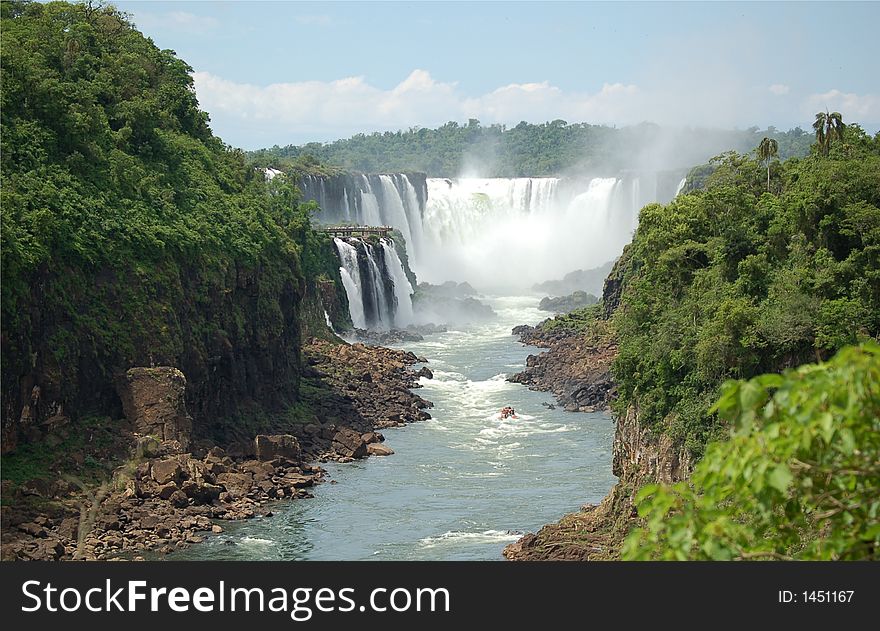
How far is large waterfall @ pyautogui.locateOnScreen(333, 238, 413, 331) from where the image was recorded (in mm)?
69562

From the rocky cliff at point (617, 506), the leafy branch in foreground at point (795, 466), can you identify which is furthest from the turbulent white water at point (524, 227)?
the leafy branch in foreground at point (795, 466)

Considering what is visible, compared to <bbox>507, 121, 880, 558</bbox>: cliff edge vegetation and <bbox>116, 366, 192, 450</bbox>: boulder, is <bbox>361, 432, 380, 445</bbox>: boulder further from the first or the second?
<bbox>507, 121, 880, 558</bbox>: cliff edge vegetation

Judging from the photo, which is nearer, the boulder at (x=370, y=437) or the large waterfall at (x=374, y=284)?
the boulder at (x=370, y=437)

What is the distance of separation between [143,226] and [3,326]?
8780 millimetres

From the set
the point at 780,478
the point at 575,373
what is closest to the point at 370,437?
the point at 575,373

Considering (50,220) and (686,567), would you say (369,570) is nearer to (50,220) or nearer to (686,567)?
(686,567)

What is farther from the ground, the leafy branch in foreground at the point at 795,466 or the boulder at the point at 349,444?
the leafy branch in foreground at the point at 795,466

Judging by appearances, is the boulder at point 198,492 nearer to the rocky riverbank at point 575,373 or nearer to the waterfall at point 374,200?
the rocky riverbank at point 575,373

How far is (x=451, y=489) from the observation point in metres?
36.4

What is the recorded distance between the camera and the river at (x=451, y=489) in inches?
1203

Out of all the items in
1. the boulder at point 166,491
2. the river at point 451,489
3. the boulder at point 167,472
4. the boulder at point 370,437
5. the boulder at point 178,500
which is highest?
the boulder at point 167,472

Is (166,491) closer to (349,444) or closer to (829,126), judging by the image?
(349,444)

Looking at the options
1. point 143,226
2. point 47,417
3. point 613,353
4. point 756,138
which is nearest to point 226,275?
point 143,226

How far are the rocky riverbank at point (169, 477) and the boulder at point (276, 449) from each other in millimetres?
31
